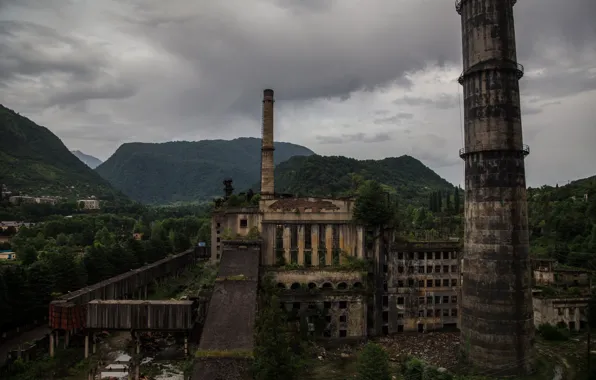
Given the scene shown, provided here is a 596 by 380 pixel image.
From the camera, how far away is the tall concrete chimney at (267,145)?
186ft

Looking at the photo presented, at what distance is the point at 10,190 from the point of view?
14338 cm

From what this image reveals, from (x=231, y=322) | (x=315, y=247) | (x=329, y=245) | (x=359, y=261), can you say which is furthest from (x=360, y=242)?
(x=231, y=322)

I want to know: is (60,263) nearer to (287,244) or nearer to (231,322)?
(287,244)

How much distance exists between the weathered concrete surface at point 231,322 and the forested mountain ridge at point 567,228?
5026cm

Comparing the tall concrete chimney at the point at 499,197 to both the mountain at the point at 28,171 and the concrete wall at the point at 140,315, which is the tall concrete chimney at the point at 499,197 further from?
the mountain at the point at 28,171

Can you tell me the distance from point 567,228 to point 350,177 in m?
61.5

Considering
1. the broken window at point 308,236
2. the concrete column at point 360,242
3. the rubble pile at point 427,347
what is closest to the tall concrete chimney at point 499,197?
the rubble pile at point 427,347

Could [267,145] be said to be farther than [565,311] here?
Yes

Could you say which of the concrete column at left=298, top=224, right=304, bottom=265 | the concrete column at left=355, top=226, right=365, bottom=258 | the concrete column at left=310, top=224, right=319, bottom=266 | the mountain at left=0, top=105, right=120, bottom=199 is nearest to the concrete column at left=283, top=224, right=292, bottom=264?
the concrete column at left=298, top=224, right=304, bottom=265

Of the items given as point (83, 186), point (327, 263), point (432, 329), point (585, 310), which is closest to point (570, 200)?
point (585, 310)

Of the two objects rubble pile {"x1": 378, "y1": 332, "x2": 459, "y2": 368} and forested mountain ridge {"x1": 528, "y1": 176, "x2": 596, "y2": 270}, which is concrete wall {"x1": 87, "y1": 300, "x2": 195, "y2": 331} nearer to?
rubble pile {"x1": 378, "y1": 332, "x2": 459, "y2": 368}

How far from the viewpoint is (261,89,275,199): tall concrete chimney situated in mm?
56688

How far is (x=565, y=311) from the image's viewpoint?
44250mm

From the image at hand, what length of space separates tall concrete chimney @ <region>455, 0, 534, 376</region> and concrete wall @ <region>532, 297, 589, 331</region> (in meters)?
13.6
